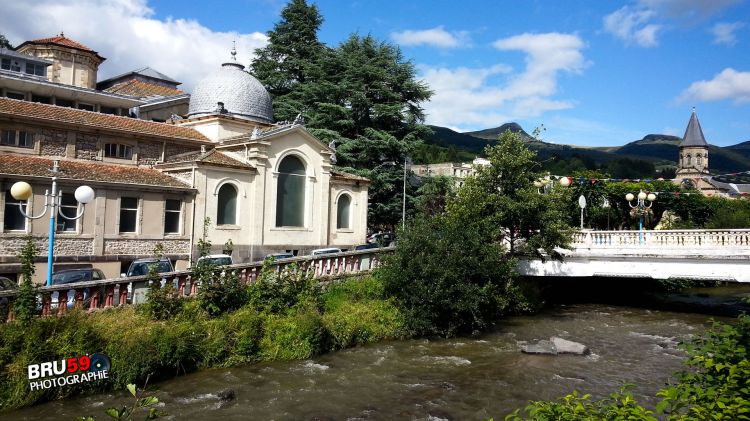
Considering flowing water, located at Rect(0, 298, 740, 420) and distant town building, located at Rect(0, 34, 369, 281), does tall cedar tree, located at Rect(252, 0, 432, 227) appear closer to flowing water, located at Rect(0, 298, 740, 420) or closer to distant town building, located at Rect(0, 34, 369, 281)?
distant town building, located at Rect(0, 34, 369, 281)

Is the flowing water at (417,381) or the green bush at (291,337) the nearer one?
the flowing water at (417,381)

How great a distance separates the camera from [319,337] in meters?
17.7

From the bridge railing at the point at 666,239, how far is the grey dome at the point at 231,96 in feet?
68.0

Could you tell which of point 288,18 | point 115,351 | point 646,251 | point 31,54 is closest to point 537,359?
point 646,251

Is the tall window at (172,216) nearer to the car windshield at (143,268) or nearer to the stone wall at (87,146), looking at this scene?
the stone wall at (87,146)

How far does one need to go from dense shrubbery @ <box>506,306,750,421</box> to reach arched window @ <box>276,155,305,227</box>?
2446cm

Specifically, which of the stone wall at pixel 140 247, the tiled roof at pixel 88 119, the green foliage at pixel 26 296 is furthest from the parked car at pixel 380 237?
the green foliage at pixel 26 296

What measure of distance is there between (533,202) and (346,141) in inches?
646

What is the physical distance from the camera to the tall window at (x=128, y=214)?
24.1 meters

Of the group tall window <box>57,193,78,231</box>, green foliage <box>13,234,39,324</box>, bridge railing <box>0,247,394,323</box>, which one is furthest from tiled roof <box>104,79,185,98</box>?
green foliage <box>13,234,39,324</box>

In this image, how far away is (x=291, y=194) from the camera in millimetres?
29969

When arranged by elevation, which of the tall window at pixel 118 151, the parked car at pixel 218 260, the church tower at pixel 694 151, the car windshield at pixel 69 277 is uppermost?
the church tower at pixel 694 151

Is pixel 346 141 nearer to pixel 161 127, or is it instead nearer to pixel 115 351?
pixel 161 127

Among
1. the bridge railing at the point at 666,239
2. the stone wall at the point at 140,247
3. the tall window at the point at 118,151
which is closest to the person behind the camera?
the bridge railing at the point at 666,239
